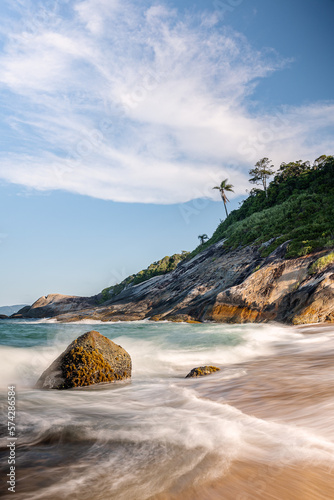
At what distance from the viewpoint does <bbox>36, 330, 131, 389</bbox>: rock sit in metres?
6.49

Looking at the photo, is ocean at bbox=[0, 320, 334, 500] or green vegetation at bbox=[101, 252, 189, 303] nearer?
ocean at bbox=[0, 320, 334, 500]

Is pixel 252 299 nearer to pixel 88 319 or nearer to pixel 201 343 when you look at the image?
pixel 201 343

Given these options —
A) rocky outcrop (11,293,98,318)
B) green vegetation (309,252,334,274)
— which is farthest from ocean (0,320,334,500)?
rocky outcrop (11,293,98,318)

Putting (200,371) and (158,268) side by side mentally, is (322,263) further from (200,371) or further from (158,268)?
(158,268)

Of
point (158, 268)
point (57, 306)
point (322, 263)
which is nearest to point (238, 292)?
point (322, 263)

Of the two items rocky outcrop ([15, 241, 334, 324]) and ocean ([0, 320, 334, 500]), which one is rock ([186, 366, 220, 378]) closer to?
ocean ([0, 320, 334, 500])

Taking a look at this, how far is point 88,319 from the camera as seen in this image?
34.4 m

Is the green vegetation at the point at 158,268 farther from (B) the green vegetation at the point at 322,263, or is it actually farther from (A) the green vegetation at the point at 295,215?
(B) the green vegetation at the point at 322,263

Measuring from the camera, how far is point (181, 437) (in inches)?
136

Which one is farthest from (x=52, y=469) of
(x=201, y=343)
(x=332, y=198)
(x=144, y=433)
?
(x=332, y=198)

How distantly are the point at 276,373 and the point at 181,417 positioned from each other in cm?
312

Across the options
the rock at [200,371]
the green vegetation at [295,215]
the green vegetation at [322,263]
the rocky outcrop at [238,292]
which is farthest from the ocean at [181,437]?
the green vegetation at [295,215]

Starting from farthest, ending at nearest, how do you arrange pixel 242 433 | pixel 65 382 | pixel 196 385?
pixel 65 382
pixel 196 385
pixel 242 433

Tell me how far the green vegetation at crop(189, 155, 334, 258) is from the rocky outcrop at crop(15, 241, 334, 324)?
1.17 meters
